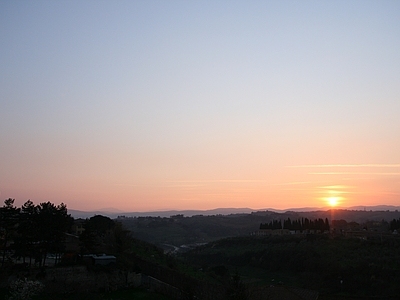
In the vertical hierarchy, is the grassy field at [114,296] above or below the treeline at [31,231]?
below

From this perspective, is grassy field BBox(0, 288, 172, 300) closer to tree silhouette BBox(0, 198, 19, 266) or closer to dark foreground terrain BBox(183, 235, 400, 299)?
tree silhouette BBox(0, 198, 19, 266)

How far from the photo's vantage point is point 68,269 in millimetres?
23797

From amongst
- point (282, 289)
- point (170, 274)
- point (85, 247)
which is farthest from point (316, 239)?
point (85, 247)

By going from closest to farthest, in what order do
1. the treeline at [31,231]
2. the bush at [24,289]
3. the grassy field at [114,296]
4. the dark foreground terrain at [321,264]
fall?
the bush at [24,289], the grassy field at [114,296], the treeline at [31,231], the dark foreground terrain at [321,264]

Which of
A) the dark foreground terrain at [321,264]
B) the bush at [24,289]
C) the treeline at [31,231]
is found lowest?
the dark foreground terrain at [321,264]

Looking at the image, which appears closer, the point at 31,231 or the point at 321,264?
the point at 31,231

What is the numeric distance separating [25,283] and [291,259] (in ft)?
113

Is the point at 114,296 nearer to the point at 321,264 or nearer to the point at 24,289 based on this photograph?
the point at 24,289

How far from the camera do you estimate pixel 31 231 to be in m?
24.7

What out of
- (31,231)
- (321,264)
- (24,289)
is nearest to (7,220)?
(31,231)

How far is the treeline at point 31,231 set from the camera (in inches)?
952

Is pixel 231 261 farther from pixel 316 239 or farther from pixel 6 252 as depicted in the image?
pixel 6 252

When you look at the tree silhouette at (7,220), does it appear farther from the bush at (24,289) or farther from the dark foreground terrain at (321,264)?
the dark foreground terrain at (321,264)

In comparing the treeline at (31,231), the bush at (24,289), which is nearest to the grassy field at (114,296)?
the bush at (24,289)
